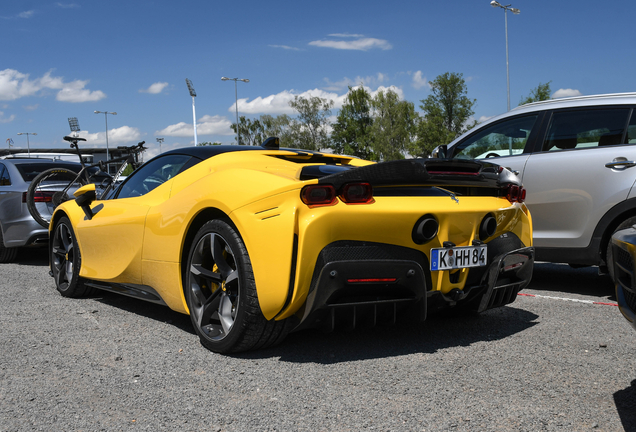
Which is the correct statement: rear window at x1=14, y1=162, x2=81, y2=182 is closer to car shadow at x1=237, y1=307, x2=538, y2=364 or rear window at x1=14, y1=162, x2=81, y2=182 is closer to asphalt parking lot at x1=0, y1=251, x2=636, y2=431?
asphalt parking lot at x1=0, y1=251, x2=636, y2=431

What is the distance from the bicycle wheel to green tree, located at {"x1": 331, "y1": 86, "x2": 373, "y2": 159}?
46.7 metres

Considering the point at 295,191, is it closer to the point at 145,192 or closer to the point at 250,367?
the point at 250,367

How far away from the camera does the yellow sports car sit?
2756mm

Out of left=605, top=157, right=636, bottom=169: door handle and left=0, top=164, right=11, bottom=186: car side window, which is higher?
left=0, top=164, right=11, bottom=186: car side window

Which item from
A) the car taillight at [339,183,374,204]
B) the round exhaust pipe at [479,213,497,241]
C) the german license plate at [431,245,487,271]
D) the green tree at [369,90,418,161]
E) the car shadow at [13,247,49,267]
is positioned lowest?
the car shadow at [13,247,49,267]

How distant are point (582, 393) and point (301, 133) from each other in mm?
56139

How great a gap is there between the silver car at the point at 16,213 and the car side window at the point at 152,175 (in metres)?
3.30

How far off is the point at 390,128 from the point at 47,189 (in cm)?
4667

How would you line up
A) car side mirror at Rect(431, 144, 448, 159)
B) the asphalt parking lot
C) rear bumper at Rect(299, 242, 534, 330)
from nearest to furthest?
the asphalt parking lot, rear bumper at Rect(299, 242, 534, 330), car side mirror at Rect(431, 144, 448, 159)

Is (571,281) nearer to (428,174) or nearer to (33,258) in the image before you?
(428,174)

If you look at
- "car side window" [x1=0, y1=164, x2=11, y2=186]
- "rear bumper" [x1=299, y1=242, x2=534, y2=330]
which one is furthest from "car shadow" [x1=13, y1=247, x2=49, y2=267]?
"rear bumper" [x1=299, y1=242, x2=534, y2=330]

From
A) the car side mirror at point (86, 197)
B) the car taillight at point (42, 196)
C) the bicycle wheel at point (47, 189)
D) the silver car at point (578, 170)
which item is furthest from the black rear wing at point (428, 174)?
the car taillight at point (42, 196)

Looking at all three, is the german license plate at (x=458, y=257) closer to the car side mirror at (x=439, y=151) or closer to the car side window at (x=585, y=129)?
the car side mirror at (x=439, y=151)

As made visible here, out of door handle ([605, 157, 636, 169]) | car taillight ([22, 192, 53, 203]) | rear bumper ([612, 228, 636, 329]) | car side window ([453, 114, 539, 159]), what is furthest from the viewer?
car taillight ([22, 192, 53, 203])
